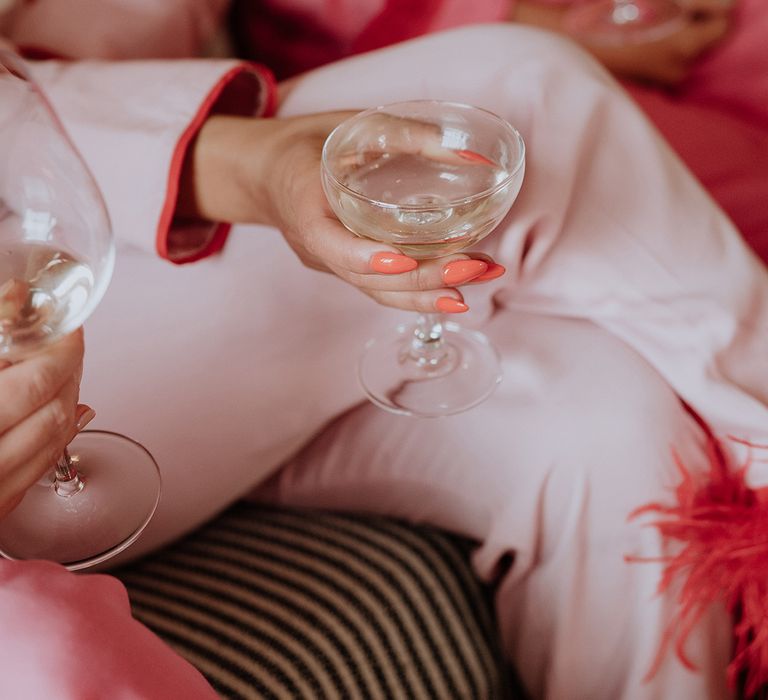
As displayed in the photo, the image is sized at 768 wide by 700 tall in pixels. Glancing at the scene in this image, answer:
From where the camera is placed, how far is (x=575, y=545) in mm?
643

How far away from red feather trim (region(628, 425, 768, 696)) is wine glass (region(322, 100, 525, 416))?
15 centimetres

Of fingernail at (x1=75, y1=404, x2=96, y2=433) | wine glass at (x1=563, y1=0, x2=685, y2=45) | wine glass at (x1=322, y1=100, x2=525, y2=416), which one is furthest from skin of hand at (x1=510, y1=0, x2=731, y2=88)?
fingernail at (x1=75, y1=404, x2=96, y2=433)

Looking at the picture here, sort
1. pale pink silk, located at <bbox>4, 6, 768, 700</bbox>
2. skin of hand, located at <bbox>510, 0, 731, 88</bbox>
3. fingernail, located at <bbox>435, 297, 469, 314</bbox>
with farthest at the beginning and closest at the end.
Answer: skin of hand, located at <bbox>510, 0, 731, 88</bbox>
pale pink silk, located at <bbox>4, 6, 768, 700</bbox>
fingernail, located at <bbox>435, 297, 469, 314</bbox>

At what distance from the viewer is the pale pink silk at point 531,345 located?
629 millimetres

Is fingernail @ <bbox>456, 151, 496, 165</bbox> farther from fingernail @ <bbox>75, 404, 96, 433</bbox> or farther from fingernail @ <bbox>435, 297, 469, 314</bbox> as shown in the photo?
fingernail @ <bbox>75, 404, 96, 433</bbox>

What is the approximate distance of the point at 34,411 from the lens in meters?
0.44

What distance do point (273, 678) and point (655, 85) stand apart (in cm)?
82

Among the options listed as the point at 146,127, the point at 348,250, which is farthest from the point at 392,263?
the point at 146,127

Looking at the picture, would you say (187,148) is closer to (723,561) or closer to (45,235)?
(45,235)

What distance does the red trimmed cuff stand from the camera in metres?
0.65

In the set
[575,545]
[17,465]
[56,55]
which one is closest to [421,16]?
[56,55]

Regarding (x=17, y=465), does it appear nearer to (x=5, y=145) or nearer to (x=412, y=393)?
(x=5, y=145)

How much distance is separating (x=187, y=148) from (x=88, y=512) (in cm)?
28

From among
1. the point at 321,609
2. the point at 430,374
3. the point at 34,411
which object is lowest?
the point at 321,609
